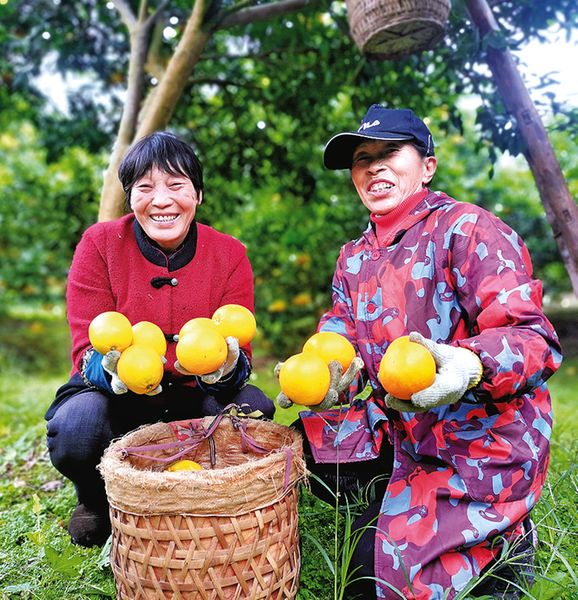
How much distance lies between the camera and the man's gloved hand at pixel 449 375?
1216 millimetres

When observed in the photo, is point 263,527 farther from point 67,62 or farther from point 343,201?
point 67,62

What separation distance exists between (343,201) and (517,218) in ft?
8.69

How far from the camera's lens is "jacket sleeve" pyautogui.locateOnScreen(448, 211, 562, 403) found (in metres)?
1.25

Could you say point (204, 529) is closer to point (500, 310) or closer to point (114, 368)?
point (114, 368)

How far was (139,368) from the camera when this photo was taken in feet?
4.89

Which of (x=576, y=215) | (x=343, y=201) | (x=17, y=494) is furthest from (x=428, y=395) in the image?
(x=343, y=201)

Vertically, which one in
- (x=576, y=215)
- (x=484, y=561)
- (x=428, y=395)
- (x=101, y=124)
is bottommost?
(x=484, y=561)

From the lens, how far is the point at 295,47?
3.40 metres

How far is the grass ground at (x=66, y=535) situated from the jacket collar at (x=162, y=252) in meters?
0.95

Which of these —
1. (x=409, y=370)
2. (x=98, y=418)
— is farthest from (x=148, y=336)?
(x=409, y=370)

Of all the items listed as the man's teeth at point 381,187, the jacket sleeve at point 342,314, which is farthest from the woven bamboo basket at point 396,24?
the jacket sleeve at point 342,314

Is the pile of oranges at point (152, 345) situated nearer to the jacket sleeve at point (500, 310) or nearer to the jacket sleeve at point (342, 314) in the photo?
the jacket sleeve at point (342, 314)

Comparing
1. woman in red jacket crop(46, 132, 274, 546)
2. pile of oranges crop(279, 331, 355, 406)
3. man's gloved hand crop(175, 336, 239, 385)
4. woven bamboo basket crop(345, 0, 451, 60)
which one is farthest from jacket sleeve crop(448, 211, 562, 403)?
woven bamboo basket crop(345, 0, 451, 60)

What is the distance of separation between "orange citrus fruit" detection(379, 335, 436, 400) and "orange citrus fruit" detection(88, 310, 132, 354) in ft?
2.60
